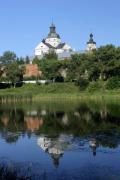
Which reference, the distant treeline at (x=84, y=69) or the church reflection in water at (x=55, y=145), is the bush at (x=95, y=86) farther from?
the church reflection in water at (x=55, y=145)

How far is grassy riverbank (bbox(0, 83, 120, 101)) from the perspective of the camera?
75.2 meters

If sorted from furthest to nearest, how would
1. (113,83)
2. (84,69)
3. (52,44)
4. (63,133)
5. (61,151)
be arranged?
(52,44), (84,69), (113,83), (63,133), (61,151)

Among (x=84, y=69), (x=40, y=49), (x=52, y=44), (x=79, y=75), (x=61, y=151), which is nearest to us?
(x=61, y=151)

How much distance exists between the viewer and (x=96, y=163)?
18234 mm

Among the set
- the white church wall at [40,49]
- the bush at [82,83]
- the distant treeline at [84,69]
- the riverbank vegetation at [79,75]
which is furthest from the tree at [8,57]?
the white church wall at [40,49]

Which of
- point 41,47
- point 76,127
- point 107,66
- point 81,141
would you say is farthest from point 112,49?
point 41,47

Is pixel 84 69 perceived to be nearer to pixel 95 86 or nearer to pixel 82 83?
pixel 82 83

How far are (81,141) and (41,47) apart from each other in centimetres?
14083

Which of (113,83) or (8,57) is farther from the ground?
(8,57)

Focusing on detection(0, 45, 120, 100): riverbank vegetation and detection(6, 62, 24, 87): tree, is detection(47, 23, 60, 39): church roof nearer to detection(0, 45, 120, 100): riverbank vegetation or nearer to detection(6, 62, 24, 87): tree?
detection(6, 62, 24, 87): tree

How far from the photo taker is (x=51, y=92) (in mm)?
82250

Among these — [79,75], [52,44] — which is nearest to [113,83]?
[79,75]

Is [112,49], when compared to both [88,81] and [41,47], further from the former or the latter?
[41,47]

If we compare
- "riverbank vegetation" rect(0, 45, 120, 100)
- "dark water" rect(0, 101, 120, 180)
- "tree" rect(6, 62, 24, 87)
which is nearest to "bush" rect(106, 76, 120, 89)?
"riverbank vegetation" rect(0, 45, 120, 100)
